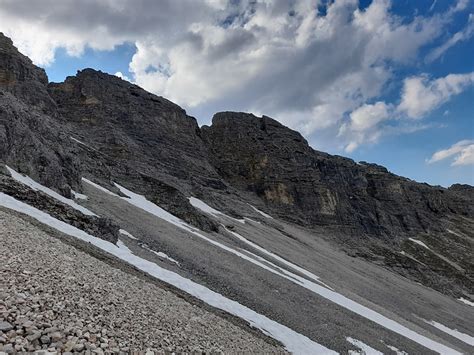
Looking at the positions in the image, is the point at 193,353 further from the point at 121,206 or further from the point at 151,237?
the point at 121,206

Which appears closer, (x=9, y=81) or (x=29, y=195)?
(x=29, y=195)

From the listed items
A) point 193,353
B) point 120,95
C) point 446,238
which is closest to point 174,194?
point 193,353

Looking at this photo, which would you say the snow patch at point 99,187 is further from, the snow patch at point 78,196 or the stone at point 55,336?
the stone at point 55,336

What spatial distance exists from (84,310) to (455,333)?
51.8 meters

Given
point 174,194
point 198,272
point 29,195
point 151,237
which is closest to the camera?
point 29,195

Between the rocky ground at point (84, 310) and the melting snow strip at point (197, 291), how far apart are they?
2.81 m

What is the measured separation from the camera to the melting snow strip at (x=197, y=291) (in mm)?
21672

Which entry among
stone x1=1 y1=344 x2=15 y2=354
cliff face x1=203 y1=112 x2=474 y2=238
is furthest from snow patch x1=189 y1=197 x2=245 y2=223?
stone x1=1 y1=344 x2=15 y2=354

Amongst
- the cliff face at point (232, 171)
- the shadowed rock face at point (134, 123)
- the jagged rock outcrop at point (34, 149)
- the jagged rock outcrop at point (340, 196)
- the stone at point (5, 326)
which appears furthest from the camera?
the jagged rock outcrop at point (340, 196)

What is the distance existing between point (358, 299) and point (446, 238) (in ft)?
345

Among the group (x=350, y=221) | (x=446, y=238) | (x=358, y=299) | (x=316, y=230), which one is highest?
(x=446, y=238)

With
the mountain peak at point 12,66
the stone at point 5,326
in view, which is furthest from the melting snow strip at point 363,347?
the mountain peak at point 12,66

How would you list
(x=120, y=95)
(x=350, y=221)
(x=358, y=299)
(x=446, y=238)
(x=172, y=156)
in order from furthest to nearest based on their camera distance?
(x=446, y=238), (x=350, y=221), (x=120, y=95), (x=172, y=156), (x=358, y=299)

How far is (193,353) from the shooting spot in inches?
475
